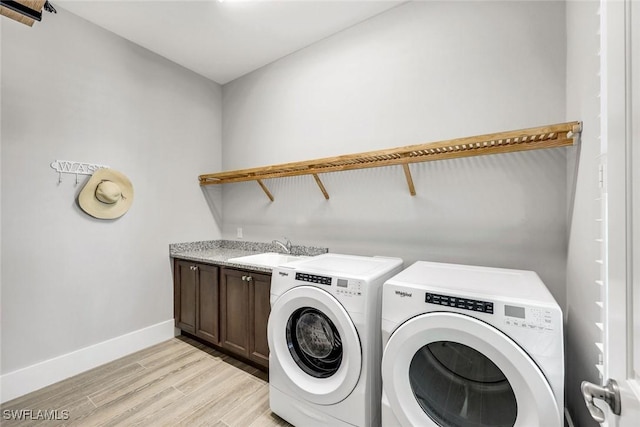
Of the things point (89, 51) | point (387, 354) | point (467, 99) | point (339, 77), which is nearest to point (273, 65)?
point (339, 77)

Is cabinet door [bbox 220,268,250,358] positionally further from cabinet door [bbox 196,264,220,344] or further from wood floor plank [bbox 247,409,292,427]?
wood floor plank [bbox 247,409,292,427]

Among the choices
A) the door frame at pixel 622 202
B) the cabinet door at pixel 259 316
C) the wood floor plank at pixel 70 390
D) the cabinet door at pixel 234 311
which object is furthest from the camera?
the cabinet door at pixel 234 311

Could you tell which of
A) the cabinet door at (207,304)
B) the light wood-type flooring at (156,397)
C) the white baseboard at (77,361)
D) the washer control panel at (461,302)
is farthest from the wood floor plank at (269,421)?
the white baseboard at (77,361)

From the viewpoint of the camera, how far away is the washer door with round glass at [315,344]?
1354 millimetres

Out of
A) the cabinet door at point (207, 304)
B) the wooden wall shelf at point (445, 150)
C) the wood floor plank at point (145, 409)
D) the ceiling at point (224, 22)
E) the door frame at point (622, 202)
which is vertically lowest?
the wood floor plank at point (145, 409)

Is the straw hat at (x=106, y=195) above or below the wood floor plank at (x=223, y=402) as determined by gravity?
above

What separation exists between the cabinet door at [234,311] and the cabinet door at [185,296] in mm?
434

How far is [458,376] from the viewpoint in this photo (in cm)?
121

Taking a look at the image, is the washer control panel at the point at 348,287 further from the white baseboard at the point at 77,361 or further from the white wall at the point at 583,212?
the white baseboard at the point at 77,361

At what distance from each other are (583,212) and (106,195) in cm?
303

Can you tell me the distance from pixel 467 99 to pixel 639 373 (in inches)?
67.9

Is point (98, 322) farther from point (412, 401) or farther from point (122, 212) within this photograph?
point (412, 401)

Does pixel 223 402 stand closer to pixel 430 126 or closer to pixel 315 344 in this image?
pixel 315 344

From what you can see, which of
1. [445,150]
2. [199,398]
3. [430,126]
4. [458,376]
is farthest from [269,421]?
[430,126]
